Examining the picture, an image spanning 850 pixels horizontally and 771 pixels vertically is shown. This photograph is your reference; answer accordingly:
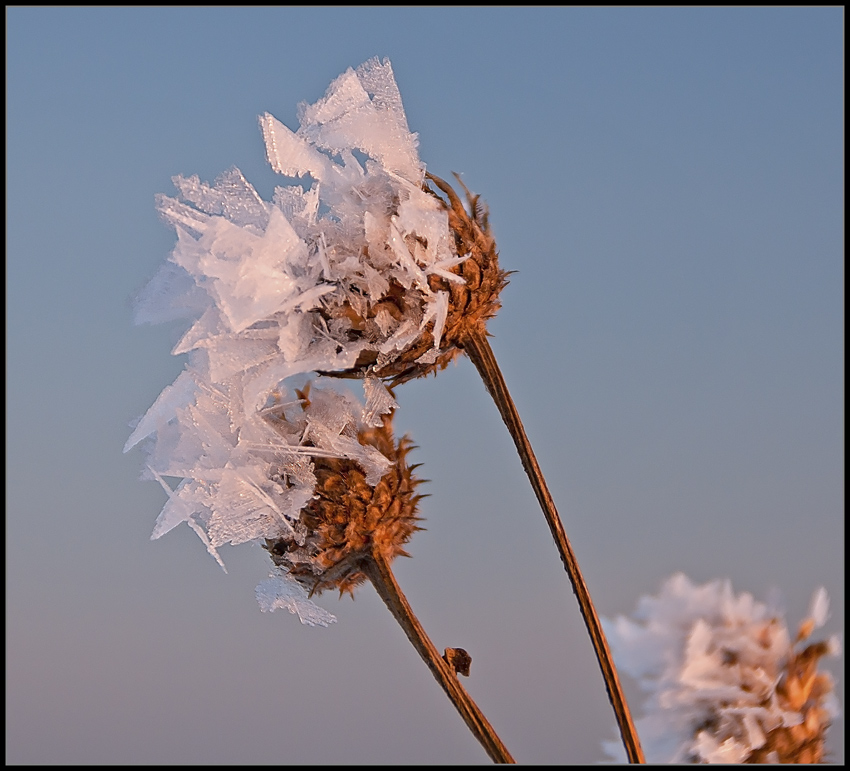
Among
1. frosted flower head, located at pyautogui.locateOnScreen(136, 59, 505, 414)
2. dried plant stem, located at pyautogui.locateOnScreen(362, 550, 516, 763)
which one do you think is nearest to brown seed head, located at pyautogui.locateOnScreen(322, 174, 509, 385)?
frosted flower head, located at pyautogui.locateOnScreen(136, 59, 505, 414)

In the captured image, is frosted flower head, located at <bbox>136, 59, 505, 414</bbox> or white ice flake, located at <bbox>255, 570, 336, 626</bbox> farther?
white ice flake, located at <bbox>255, 570, 336, 626</bbox>

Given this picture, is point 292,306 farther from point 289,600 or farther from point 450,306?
point 289,600

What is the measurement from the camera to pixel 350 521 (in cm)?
131

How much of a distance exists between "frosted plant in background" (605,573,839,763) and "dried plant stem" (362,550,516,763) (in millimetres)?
226

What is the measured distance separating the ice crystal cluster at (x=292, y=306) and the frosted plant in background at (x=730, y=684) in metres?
0.51

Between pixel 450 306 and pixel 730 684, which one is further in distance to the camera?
pixel 730 684

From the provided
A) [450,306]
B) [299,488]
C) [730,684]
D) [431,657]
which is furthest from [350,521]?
[730,684]

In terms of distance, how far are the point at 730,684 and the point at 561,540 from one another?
33cm

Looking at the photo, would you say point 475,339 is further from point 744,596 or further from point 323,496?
point 744,596

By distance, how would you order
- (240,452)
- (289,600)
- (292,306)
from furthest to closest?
(289,600), (240,452), (292,306)

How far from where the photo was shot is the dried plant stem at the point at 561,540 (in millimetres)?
1277


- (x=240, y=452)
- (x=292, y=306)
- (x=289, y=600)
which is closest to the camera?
(x=292, y=306)

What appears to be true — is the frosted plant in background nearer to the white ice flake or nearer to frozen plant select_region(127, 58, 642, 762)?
frozen plant select_region(127, 58, 642, 762)

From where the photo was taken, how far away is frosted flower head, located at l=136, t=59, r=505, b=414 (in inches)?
44.9
